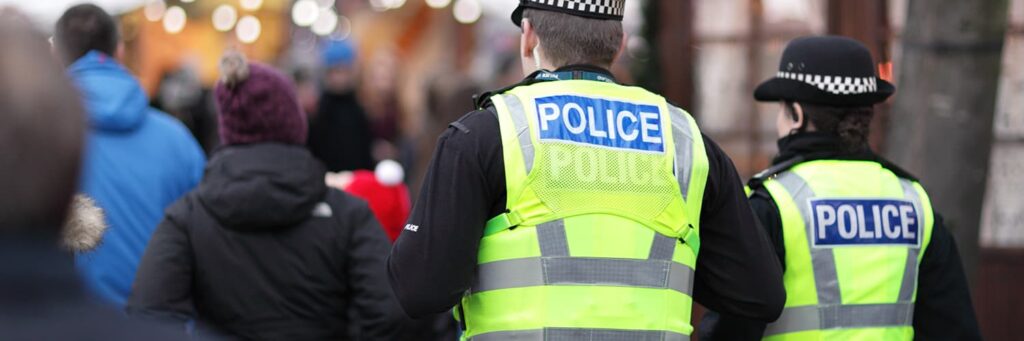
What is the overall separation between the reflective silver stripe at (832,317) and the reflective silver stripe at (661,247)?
726 mm

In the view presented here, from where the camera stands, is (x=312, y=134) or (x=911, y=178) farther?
(x=312, y=134)

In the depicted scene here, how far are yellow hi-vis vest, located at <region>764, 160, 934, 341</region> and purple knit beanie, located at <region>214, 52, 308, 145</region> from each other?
5.35 ft

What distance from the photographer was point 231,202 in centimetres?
477

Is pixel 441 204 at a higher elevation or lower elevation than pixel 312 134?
higher

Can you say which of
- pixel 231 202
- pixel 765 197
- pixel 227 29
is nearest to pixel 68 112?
pixel 765 197

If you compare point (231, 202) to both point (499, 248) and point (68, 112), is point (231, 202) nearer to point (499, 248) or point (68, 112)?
point (499, 248)

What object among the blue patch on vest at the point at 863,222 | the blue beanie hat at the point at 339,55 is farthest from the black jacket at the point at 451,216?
the blue beanie hat at the point at 339,55

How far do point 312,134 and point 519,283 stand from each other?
692 centimetres

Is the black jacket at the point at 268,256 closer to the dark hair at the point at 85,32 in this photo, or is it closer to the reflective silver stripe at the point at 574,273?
the dark hair at the point at 85,32

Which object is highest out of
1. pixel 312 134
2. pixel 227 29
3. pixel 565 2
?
pixel 565 2

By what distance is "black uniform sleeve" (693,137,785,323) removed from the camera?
361 cm

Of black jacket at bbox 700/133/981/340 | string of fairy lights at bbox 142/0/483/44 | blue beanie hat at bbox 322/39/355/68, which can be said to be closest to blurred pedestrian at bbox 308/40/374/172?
blue beanie hat at bbox 322/39/355/68

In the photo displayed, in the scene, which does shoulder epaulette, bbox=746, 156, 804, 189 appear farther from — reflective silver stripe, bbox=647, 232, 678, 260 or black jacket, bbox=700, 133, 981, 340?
reflective silver stripe, bbox=647, 232, 678, 260

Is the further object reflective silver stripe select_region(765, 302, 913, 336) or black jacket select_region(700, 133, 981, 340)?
black jacket select_region(700, 133, 981, 340)
